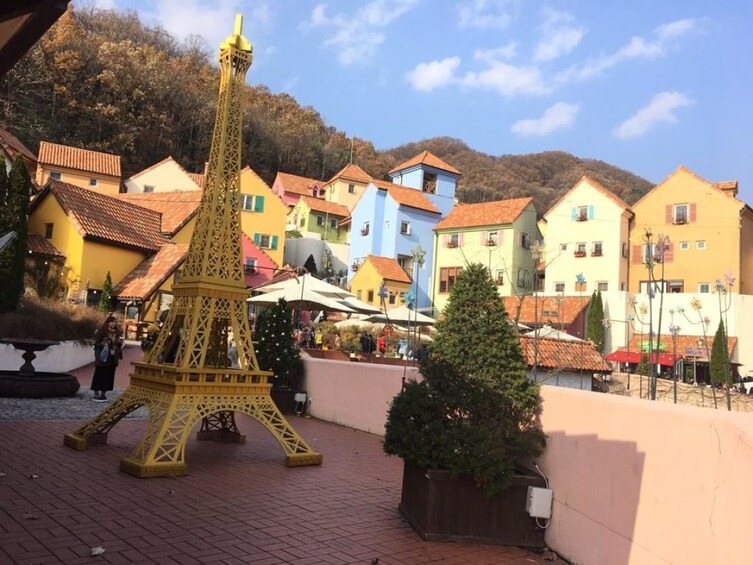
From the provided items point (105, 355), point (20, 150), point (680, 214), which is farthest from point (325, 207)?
point (105, 355)

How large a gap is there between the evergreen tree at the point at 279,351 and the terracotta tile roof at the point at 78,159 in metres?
39.4

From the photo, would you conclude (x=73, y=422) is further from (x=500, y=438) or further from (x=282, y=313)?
(x=500, y=438)

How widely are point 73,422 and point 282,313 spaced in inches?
193

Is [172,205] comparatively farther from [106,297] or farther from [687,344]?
[687,344]

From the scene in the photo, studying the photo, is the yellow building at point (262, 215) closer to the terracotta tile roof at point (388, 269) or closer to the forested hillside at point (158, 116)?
the terracotta tile roof at point (388, 269)

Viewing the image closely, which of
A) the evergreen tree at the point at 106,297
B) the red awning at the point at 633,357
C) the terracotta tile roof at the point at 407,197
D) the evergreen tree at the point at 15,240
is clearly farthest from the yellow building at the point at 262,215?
the red awning at the point at 633,357

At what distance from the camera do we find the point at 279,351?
43.8 feet

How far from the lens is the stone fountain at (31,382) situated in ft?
41.1

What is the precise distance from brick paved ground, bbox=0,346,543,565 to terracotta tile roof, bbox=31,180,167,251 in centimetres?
2292

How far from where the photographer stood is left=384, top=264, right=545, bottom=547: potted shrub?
5254 mm

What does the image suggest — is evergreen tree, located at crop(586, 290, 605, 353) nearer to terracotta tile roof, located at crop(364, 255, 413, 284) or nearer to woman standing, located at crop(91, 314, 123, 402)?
terracotta tile roof, located at crop(364, 255, 413, 284)

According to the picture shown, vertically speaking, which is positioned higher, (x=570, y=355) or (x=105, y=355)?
(x=570, y=355)

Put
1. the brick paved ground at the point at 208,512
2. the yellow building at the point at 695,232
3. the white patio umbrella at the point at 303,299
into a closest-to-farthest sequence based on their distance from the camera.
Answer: the brick paved ground at the point at 208,512
the white patio umbrella at the point at 303,299
the yellow building at the point at 695,232

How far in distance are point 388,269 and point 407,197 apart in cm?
793
